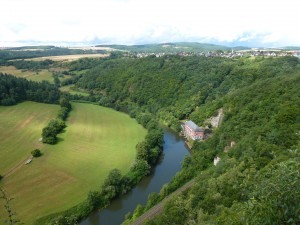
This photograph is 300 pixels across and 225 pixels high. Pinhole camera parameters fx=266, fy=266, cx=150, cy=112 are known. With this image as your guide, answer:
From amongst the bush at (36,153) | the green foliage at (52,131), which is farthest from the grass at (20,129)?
the green foliage at (52,131)

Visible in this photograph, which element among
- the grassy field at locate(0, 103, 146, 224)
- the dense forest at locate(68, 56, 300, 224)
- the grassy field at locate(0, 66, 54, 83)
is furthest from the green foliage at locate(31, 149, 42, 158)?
the grassy field at locate(0, 66, 54, 83)

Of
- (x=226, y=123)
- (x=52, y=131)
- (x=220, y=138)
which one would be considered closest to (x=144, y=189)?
(x=220, y=138)

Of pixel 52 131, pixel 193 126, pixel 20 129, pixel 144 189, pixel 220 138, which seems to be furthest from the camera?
pixel 193 126

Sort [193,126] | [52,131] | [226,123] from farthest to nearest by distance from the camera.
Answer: [193,126] < [52,131] < [226,123]

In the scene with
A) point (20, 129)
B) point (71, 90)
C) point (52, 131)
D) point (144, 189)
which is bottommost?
point (71, 90)

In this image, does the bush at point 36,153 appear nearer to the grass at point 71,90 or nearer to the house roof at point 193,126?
the house roof at point 193,126

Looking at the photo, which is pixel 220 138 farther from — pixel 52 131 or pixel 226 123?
pixel 52 131

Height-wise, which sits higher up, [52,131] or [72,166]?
[52,131]
